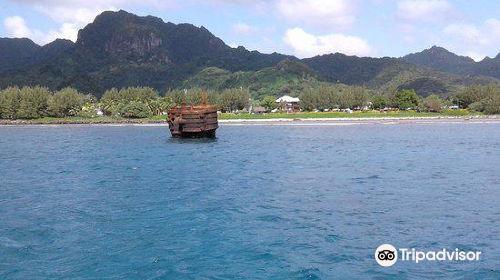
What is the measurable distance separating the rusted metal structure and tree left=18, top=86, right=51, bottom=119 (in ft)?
363

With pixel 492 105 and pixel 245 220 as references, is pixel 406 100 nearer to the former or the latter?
pixel 492 105

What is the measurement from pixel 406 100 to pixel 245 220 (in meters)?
180

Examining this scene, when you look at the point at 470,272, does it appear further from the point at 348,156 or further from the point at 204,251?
the point at 348,156

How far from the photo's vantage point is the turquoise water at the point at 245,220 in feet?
58.0

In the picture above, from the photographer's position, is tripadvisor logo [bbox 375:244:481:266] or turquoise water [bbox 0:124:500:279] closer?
turquoise water [bbox 0:124:500:279]

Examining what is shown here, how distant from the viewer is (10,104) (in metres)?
185

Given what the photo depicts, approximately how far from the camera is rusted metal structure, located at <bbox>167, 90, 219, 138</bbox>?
9050 cm

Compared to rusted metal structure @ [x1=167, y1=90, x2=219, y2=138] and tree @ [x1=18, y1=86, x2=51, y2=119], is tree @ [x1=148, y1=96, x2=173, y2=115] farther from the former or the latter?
rusted metal structure @ [x1=167, y1=90, x2=219, y2=138]

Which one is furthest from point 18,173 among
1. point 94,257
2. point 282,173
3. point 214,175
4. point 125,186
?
point 94,257

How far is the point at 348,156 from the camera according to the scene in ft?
190

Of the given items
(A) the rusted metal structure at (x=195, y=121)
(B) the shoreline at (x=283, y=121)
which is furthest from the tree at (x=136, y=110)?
(A) the rusted metal structure at (x=195, y=121)

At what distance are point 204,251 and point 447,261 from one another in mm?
9223

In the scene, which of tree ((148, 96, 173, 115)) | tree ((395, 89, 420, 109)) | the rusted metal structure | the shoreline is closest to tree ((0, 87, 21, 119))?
the shoreline

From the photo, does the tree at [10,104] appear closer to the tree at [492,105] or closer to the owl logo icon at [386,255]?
the tree at [492,105]
